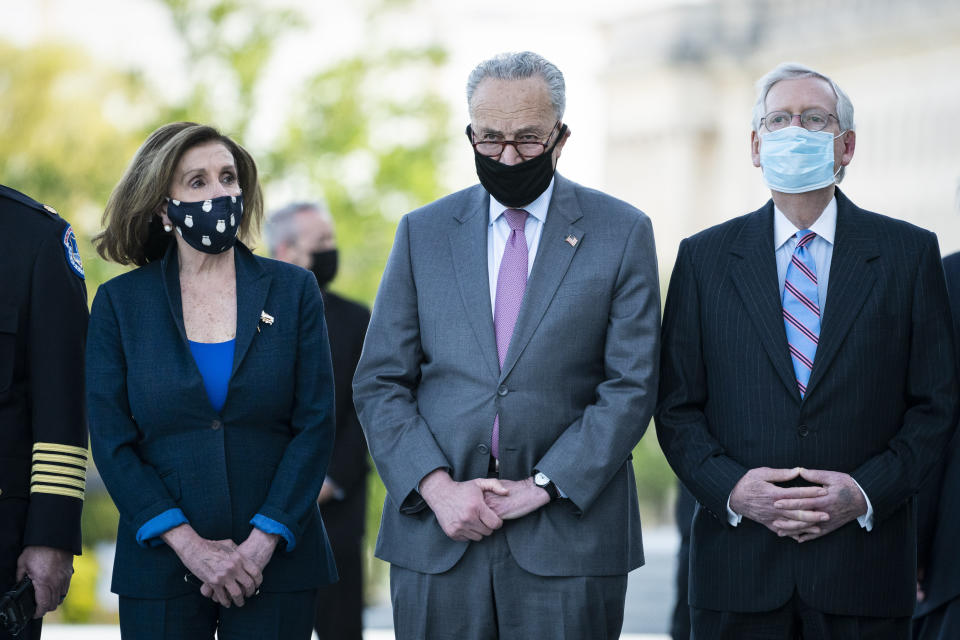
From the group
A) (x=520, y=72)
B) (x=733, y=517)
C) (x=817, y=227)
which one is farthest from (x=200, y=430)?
(x=817, y=227)

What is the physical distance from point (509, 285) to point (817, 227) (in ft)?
2.77

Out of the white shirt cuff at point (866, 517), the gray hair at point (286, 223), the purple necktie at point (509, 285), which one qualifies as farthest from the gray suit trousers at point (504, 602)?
the gray hair at point (286, 223)

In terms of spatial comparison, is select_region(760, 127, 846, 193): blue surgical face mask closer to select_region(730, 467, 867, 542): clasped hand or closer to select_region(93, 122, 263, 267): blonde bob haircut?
select_region(730, 467, 867, 542): clasped hand

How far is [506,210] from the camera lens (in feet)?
11.7

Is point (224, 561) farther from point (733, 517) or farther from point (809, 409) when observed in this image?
point (809, 409)

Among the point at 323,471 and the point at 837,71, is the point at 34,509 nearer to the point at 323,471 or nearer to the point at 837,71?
the point at 323,471

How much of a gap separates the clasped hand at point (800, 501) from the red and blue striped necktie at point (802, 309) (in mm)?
223

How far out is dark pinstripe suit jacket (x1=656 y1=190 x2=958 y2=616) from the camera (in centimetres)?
334

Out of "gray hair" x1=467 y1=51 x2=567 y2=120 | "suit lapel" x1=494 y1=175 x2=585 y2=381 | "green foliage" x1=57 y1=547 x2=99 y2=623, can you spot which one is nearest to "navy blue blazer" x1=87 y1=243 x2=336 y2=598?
"suit lapel" x1=494 y1=175 x2=585 y2=381

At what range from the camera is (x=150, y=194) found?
3529 millimetres

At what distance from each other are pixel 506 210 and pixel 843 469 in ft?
3.61

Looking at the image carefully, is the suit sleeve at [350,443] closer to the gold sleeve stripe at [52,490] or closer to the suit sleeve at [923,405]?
the gold sleeve stripe at [52,490]

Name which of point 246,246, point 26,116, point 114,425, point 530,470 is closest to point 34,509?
point 114,425

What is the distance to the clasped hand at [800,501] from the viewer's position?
327 cm
